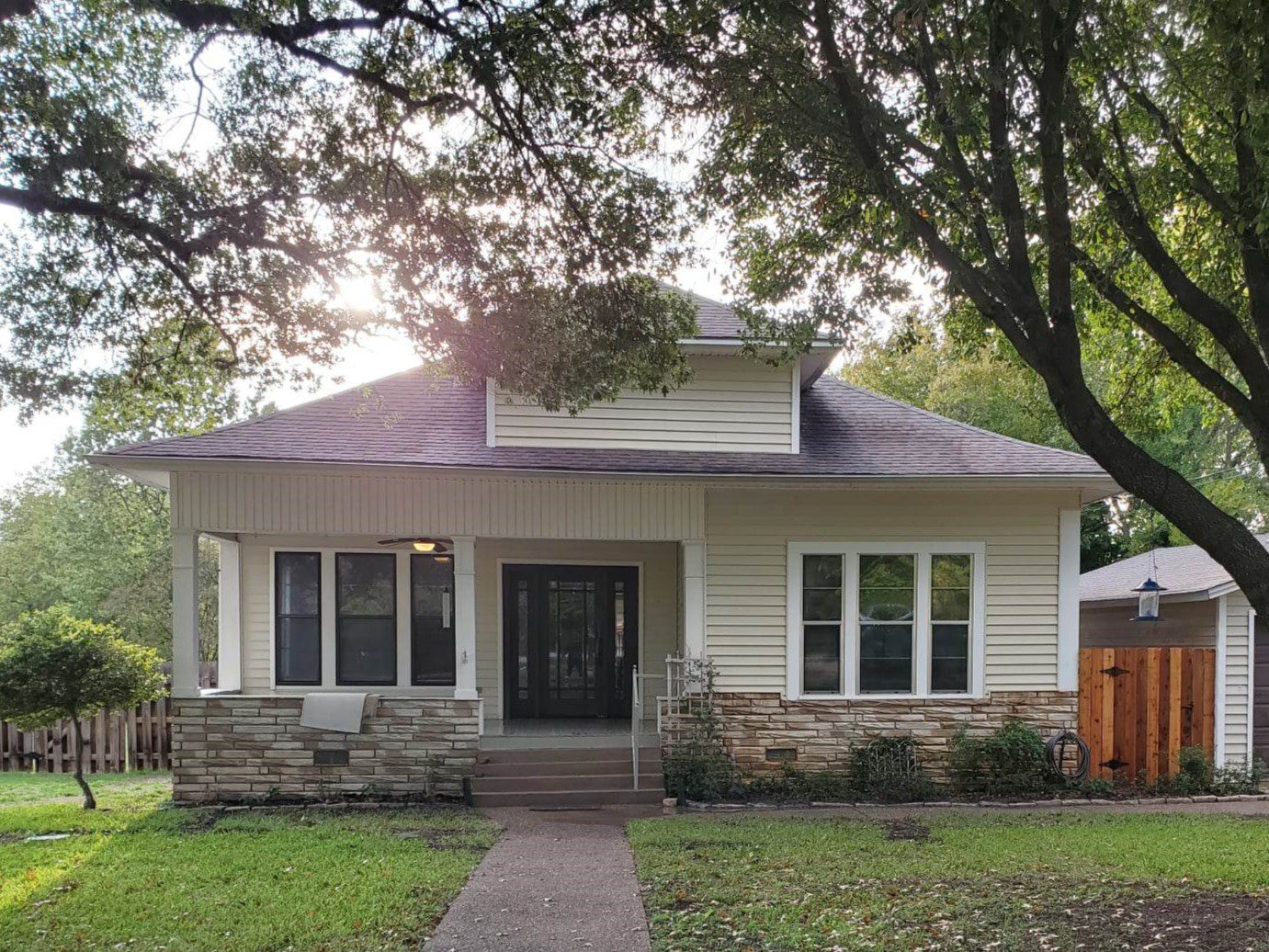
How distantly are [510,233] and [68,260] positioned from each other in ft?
11.3

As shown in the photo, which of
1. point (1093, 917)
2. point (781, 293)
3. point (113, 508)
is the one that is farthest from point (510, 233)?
point (113, 508)

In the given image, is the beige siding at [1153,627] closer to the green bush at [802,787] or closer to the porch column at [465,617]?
the green bush at [802,787]

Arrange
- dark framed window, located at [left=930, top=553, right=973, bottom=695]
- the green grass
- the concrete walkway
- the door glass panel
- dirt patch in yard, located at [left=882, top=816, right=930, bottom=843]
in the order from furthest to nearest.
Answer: the door glass panel → dark framed window, located at [left=930, top=553, right=973, bottom=695] → the green grass → dirt patch in yard, located at [left=882, top=816, right=930, bottom=843] → the concrete walkway

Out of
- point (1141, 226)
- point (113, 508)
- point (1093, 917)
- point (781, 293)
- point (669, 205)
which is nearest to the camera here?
point (1093, 917)

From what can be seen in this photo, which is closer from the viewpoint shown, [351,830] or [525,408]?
[351,830]

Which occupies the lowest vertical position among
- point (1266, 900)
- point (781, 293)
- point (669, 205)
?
point (1266, 900)

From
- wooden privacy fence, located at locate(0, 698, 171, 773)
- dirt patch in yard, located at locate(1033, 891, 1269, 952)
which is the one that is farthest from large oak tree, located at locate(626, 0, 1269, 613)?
wooden privacy fence, located at locate(0, 698, 171, 773)

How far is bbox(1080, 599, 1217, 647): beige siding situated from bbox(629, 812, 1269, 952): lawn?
9.72 ft

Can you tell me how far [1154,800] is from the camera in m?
9.55

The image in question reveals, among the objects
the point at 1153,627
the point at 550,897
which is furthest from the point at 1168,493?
the point at 1153,627

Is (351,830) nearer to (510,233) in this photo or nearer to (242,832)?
(242,832)

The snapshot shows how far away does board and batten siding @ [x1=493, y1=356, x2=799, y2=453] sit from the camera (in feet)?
34.1

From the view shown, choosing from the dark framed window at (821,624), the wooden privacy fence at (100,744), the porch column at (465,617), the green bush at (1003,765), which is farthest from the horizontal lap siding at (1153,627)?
the wooden privacy fence at (100,744)

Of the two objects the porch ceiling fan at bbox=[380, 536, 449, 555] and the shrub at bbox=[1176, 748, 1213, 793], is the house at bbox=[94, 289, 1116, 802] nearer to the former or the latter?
the porch ceiling fan at bbox=[380, 536, 449, 555]
